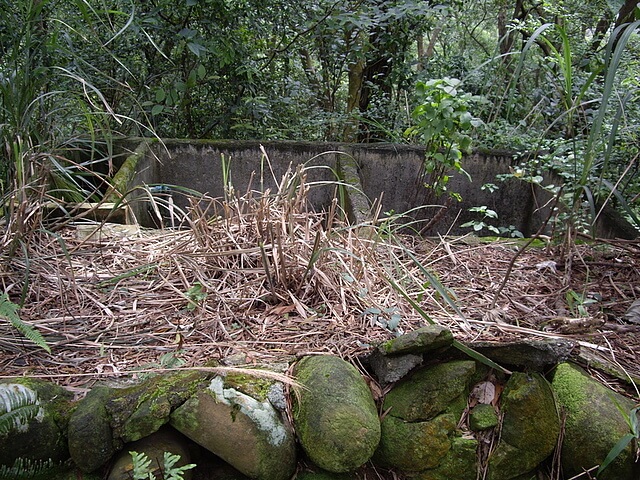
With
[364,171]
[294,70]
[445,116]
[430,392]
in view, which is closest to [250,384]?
[430,392]

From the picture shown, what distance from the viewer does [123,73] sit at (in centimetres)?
421

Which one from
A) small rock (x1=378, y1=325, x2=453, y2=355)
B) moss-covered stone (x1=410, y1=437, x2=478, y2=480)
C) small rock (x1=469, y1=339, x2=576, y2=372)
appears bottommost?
moss-covered stone (x1=410, y1=437, x2=478, y2=480)

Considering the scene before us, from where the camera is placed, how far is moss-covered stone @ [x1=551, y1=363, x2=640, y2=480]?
134 cm

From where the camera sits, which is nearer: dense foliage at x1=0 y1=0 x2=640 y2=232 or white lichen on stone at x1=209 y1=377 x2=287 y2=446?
white lichen on stone at x1=209 y1=377 x2=287 y2=446

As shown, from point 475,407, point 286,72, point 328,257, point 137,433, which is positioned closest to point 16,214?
point 137,433

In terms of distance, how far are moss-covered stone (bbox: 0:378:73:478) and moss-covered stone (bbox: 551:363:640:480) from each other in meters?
1.31

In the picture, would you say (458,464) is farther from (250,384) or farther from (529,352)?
(250,384)

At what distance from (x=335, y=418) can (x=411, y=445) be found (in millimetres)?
256

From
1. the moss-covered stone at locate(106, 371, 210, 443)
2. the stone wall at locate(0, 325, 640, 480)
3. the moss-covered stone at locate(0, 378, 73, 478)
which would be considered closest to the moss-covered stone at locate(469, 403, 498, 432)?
the stone wall at locate(0, 325, 640, 480)

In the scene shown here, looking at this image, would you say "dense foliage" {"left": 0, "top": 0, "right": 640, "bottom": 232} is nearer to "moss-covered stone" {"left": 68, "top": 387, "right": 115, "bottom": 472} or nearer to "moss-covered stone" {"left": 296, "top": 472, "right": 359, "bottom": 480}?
"moss-covered stone" {"left": 68, "top": 387, "right": 115, "bottom": 472}

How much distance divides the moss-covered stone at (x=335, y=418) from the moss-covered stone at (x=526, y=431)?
0.38 meters

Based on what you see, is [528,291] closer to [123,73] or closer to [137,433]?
[137,433]

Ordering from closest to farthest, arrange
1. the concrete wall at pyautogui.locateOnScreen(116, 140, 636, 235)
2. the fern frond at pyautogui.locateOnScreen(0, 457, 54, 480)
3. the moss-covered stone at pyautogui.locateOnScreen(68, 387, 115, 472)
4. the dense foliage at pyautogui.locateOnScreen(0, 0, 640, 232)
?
the fern frond at pyautogui.locateOnScreen(0, 457, 54, 480) < the moss-covered stone at pyautogui.locateOnScreen(68, 387, 115, 472) < the concrete wall at pyautogui.locateOnScreen(116, 140, 636, 235) < the dense foliage at pyautogui.locateOnScreen(0, 0, 640, 232)

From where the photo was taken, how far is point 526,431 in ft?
4.51
